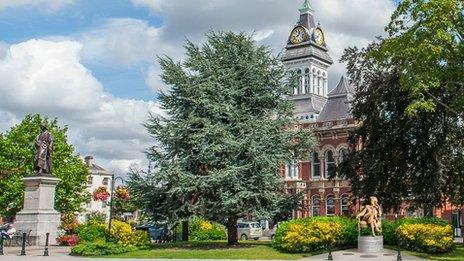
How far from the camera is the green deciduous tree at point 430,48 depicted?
76.3 ft

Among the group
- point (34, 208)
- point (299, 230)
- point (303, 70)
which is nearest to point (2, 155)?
point (34, 208)

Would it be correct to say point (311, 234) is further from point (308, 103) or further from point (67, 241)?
point (308, 103)

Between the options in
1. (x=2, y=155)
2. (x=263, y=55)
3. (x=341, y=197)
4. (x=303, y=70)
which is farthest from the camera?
(x=303, y=70)

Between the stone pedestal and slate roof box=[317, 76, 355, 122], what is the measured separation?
147 ft

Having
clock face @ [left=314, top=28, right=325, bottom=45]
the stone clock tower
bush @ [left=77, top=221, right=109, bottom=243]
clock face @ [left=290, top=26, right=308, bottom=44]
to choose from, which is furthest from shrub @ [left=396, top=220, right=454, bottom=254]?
clock face @ [left=314, top=28, right=325, bottom=45]

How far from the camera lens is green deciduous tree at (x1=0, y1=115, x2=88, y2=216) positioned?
45.9 metres

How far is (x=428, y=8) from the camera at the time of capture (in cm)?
2338

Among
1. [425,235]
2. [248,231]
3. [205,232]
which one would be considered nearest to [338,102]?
[248,231]

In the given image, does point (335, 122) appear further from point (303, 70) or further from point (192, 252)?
point (192, 252)

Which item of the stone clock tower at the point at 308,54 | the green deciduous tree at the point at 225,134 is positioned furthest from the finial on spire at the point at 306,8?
the green deciduous tree at the point at 225,134

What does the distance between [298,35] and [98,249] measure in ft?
230

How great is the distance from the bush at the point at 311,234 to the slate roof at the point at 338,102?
4309cm

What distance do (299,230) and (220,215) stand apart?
3.99m

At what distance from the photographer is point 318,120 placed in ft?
223
